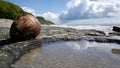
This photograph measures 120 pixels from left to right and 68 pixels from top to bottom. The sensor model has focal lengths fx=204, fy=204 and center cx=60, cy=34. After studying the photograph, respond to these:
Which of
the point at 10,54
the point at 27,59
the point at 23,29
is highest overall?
the point at 23,29

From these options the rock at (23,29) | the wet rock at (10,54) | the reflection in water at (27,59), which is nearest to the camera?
the wet rock at (10,54)

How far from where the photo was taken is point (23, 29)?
9.42 metres

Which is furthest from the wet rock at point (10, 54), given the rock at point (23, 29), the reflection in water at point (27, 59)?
the rock at point (23, 29)

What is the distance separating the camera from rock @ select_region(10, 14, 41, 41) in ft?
30.8

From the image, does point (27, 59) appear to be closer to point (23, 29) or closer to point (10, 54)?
point (10, 54)

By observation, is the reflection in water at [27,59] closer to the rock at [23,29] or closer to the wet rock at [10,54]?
the wet rock at [10,54]

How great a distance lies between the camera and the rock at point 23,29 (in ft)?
30.8

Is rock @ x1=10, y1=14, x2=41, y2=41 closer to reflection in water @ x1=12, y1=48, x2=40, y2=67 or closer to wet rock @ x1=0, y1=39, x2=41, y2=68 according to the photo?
wet rock @ x1=0, y1=39, x2=41, y2=68

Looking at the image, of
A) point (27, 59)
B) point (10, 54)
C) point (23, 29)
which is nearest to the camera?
point (27, 59)

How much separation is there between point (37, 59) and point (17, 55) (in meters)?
0.74

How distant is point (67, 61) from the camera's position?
621 centimetres

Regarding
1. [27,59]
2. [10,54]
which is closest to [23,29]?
[10,54]

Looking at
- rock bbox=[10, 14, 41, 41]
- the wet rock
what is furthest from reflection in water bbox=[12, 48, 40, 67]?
rock bbox=[10, 14, 41, 41]

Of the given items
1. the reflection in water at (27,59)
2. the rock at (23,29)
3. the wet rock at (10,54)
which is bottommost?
the reflection in water at (27,59)
